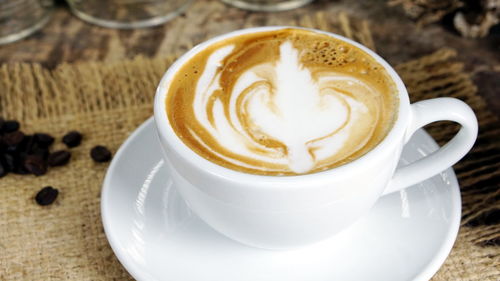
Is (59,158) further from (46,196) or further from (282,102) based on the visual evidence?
(282,102)

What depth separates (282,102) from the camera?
90 centimetres

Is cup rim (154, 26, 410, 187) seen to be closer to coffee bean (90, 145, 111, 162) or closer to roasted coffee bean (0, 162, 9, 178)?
coffee bean (90, 145, 111, 162)

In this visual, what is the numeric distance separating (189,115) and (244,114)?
0.26 feet

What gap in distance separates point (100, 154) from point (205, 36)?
0.54 meters

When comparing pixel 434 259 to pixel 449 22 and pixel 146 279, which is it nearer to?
pixel 146 279

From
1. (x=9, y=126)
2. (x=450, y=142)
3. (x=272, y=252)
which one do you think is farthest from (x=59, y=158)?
(x=450, y=142)

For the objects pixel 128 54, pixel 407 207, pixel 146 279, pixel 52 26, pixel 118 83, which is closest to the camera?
pixel 146 279

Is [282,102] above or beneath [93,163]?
above

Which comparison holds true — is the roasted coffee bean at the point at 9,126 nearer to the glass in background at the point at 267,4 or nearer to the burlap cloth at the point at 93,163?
the burlap cloth at the point at 93,163

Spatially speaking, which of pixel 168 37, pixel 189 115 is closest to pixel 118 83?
pixel 168 37

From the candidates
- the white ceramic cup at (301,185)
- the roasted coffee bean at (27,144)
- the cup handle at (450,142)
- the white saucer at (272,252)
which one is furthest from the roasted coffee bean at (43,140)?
the cup handle at (450,142)

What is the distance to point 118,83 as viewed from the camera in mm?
1393

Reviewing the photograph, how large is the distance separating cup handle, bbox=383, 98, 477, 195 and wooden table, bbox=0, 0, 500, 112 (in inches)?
20.6

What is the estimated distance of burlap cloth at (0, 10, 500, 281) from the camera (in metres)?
1.02
